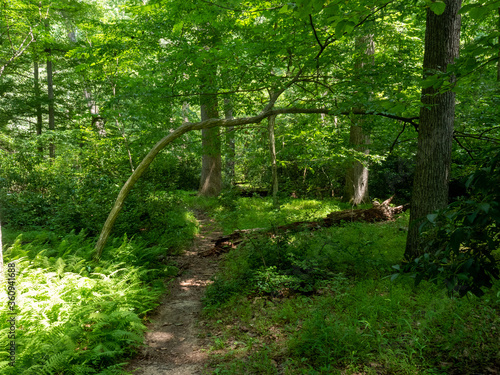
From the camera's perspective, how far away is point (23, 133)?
17.0m

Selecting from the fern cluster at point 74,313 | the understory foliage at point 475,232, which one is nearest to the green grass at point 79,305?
the fern cluster at point 74,313

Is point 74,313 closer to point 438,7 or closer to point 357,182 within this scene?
point 438,7

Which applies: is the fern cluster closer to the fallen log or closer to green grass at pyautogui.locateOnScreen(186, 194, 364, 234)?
the fallen log

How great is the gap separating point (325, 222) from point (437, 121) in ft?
14.9

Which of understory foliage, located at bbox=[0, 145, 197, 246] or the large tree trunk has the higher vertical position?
the large tree trunk

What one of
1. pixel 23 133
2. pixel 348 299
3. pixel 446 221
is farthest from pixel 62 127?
pixel 446 221

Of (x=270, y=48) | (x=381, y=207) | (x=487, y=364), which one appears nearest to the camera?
(x=487, y=364)

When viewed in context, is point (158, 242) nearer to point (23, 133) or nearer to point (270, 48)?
point (270, 48)

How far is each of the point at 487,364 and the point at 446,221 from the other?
2.01 m

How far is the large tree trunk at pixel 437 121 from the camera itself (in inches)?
195

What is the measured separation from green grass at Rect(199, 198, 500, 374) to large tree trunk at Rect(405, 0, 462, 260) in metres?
1.24

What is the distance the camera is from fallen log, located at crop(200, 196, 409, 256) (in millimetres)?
7996

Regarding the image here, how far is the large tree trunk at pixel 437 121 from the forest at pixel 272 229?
0.10 feet

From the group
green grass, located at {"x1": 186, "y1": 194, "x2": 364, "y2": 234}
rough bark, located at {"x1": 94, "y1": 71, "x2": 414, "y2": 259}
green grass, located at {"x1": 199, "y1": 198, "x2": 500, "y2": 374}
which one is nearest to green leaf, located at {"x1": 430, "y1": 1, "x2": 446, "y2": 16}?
green grass, located at {"x1": 199, "y1": 198, "x2": 500, "y2": 374}
